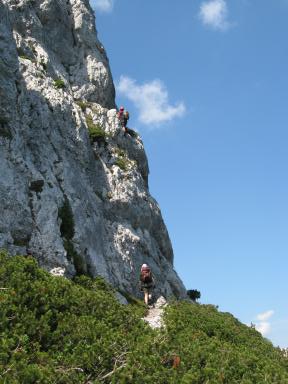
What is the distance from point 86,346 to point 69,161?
80.2ft

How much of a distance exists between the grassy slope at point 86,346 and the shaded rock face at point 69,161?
8.52 metres

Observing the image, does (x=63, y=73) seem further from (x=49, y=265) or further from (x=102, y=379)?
(x=102, y=379)

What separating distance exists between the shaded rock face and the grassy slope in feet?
28.0

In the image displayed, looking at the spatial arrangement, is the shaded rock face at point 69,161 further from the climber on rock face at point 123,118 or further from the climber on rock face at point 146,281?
the climber on rock face at point 146,281

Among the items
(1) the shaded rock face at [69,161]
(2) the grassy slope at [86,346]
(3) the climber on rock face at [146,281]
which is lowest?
(2) the grassy slope at [86,346]

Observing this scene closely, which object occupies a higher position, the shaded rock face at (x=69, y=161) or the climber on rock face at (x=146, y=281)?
the shaded rock face at (x=69, y=161)

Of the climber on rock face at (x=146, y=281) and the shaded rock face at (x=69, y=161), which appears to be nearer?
the shaded rock face at (x=69, y=161)

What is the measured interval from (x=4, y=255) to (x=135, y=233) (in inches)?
962

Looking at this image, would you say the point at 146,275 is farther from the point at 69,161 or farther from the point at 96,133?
the point at 96,133

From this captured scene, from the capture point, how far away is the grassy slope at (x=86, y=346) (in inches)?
453

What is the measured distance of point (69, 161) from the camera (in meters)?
35.9

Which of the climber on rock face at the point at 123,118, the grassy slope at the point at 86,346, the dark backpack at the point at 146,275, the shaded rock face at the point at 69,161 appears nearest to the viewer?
the grassy slope at the point at 86,346

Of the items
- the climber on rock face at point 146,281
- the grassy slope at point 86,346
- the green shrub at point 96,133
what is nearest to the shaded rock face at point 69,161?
the green shrub at point 96,133

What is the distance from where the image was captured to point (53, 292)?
15648 mm
